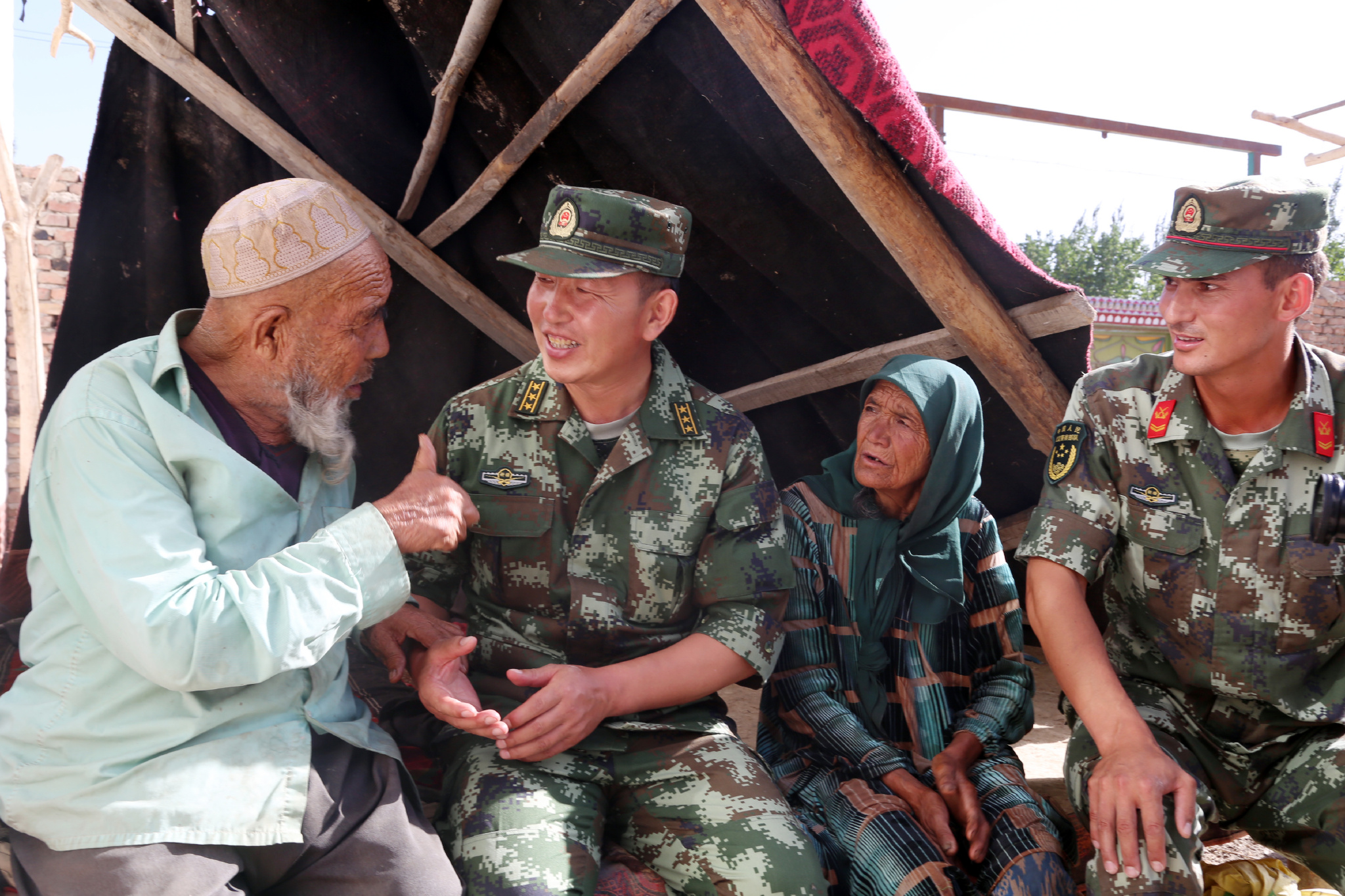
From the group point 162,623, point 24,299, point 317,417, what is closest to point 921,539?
point 317,417

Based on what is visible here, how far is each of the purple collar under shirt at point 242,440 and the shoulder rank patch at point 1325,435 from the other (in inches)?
101

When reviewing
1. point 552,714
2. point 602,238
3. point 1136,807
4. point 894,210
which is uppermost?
point 894,210

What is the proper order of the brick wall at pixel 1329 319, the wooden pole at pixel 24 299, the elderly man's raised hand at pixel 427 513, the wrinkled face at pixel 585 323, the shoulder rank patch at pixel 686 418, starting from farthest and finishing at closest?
1. the brick wall at pixel 1329 319
2. the wooden pole at pixel 24 299
3. the shoulder rank patch at pixel 686 418
4. the wrinkled face at pixel 585 323
5. the elderly man's raised hand at pixel 427 513

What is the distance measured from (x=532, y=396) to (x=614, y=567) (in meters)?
0.56

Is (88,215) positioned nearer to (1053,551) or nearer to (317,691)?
(317,691)

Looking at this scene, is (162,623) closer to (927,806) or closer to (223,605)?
(223,605)

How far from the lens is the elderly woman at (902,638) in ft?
8.29

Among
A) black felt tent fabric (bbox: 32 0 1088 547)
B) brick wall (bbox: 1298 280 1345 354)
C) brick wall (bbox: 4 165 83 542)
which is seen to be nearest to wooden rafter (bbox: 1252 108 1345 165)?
brick wall (bbox: 1298 280 1345 354)

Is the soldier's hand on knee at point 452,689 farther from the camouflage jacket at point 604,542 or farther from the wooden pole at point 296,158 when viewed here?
the wooden pole at point 296,158

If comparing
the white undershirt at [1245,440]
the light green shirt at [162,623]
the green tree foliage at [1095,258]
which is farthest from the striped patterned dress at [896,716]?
the green tree foliage at [1095,258]

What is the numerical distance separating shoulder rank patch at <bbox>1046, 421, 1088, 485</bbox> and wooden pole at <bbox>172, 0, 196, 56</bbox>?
3.26m

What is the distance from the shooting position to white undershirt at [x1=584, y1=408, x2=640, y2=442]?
2.63 meters

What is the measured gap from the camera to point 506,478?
256cm

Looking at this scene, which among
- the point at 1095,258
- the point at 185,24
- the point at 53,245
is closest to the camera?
the point at 185,24
